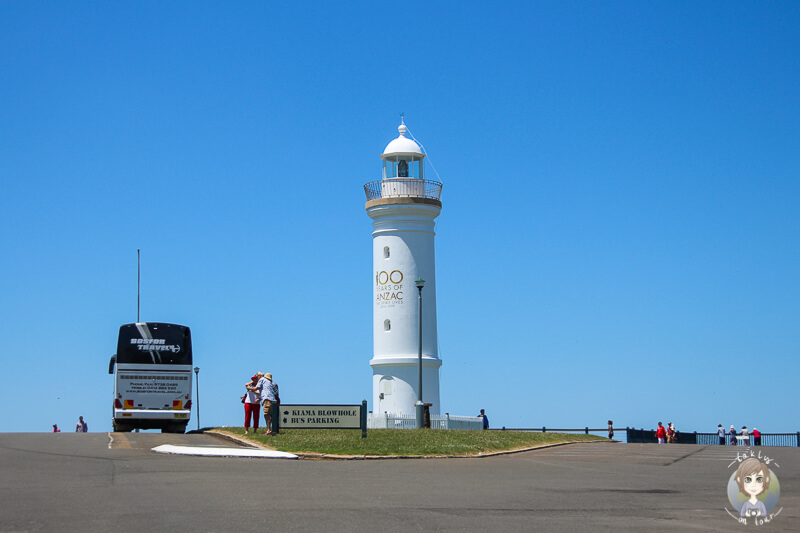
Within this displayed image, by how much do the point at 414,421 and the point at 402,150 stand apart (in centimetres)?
1389

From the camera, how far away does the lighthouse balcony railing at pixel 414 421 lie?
39781mm

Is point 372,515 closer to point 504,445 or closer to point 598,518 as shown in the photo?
point 598,518

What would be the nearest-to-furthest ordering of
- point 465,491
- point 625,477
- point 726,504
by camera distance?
point 726,504
point 465,491
point 625,477

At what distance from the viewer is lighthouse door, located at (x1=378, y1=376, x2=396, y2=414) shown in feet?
151

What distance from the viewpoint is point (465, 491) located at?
14.5 m

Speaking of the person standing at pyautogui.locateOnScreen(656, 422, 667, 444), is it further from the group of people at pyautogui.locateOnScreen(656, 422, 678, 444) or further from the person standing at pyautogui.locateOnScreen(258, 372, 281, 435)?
the person standing at pyautogui.locateOnScreen(258, 372, 281, 435)

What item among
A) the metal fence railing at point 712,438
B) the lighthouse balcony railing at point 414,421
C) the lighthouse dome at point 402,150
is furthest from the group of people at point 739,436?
the lighthouse dome at point 402,150

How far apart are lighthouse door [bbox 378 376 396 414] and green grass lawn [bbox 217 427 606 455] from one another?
1614 cm

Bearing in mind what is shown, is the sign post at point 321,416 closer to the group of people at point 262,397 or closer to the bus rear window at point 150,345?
the group of people at point 262,397

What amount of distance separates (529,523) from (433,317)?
120 ft

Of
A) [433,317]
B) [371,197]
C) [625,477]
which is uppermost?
[371,197]

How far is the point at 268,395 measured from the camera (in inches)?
1088

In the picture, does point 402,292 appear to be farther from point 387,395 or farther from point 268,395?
point 268,395

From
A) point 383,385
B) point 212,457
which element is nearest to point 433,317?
point 383,385
